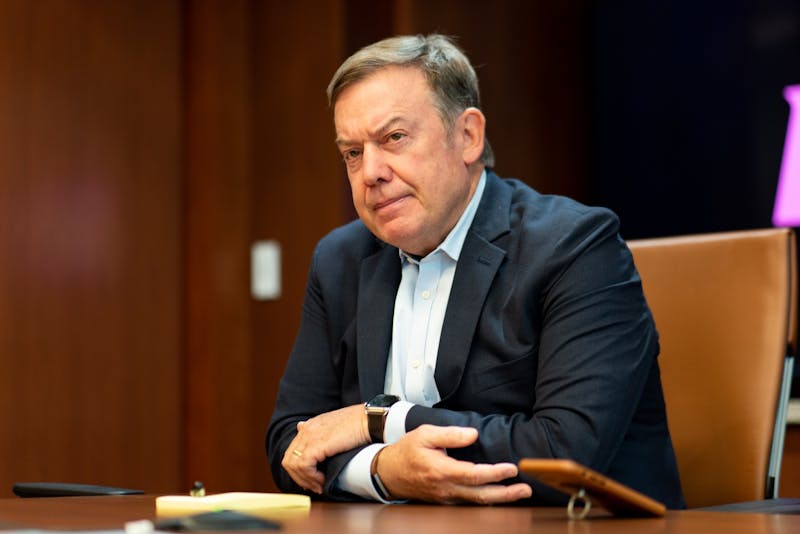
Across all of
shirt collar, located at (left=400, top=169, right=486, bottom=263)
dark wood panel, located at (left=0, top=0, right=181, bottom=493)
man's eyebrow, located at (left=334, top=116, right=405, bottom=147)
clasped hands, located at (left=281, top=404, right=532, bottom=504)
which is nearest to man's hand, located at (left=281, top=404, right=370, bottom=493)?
clasped hands, located at (left=281, top=404, right=532, bottom=504)

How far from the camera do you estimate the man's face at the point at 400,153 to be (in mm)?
1886

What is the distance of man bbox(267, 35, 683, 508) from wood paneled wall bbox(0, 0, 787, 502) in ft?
4.97

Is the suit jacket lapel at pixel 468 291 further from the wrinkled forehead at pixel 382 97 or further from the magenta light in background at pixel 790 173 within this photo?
the magenta light in background at pixel 790 173

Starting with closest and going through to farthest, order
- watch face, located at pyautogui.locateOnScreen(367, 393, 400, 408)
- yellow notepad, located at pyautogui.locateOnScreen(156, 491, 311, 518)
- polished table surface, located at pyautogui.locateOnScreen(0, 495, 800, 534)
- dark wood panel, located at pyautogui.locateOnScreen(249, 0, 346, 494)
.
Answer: polished table surface, located at pyautogui.locateOnScreen(0, 495, 800, 534), yellow notepad, located at pyautogui.locateOnScreen(156, 491, 311, 518), watch face, located at pyautogui.locateOnScreen(367, 393, 400, 408), dark wood panel, located at pyautogui.locateOnScreen(249, 0, 346, 494)

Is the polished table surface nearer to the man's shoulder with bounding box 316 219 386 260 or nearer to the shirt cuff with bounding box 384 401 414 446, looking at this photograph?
the shirt cuff with bounding box 384 401 414 446

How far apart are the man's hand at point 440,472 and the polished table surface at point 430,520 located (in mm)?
38

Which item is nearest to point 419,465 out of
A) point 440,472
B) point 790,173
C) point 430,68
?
point 440,472

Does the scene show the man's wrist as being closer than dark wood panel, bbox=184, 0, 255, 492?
Yes

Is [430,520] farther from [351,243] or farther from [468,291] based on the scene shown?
[351,243]

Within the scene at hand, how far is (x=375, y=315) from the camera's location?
1940 mm

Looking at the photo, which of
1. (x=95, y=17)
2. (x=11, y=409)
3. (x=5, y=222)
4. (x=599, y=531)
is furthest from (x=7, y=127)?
(x=599, y=531)

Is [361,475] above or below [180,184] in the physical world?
below

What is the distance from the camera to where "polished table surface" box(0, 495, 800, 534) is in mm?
1070

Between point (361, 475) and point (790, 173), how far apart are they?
2141mm
